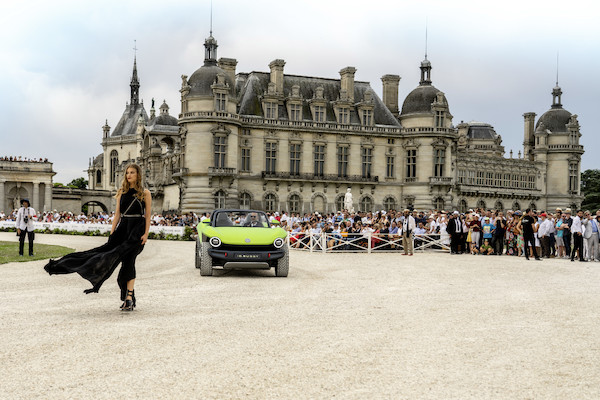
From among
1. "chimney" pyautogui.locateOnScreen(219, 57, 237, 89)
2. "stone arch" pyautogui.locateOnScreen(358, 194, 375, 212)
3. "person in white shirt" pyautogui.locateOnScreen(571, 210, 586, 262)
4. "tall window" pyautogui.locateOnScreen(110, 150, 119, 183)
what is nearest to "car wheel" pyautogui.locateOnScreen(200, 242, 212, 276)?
"person in white shirt" pyautogui.locateOnScreen(571, 210, 586, 262)

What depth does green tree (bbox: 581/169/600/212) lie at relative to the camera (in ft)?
292

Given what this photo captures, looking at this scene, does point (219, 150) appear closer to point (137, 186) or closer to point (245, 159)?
point (245, 159)

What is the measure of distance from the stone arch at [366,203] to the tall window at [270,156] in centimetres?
822

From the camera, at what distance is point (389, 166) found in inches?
2355

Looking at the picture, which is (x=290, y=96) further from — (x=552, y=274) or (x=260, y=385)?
(x=260, y=385)

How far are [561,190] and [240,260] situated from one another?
66.0 meters

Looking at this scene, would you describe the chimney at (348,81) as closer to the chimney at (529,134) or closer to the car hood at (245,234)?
the chimney at (529,134)

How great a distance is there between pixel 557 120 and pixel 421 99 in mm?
24366

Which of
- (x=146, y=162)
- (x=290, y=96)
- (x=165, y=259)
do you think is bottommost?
(x=165, y=259)

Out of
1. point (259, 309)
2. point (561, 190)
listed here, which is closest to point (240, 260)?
point (259, 309)

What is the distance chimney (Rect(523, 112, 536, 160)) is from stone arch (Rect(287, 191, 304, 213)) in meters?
38.0

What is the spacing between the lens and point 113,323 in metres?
9.59

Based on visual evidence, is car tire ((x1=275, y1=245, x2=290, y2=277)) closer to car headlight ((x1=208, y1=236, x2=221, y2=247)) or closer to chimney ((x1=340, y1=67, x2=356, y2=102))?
car headlight ((x1=208, y1=236, x2=221, y2=247))

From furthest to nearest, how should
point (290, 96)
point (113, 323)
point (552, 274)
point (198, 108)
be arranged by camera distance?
point (290, 96) < point (198, 108) < point (552, 274) < point (113, 323)
